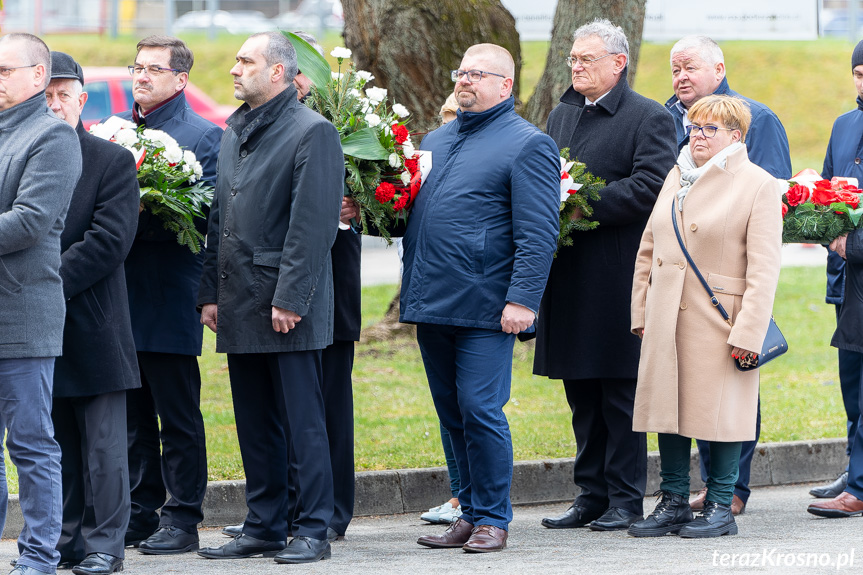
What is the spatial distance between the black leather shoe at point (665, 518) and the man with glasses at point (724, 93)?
62 centimetres

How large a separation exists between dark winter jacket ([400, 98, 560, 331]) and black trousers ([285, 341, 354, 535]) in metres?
0.57

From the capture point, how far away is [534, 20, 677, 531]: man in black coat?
6.36 m

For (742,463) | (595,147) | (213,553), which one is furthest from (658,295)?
(213,553)

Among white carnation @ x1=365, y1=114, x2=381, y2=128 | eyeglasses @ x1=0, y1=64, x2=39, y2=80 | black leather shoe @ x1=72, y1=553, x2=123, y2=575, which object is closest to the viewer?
eyeglasses @ x1=0, y1=64, x2=39, y2=80

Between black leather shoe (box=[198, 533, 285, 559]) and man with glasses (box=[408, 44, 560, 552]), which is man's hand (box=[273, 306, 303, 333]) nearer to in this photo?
man with glasses (box=[408, 44, 560, 552])

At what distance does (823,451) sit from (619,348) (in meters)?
2.38

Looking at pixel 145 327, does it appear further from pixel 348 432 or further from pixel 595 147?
pixel 595 147

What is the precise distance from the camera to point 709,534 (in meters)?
5.96

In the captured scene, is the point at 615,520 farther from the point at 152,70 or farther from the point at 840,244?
the point at 152,70

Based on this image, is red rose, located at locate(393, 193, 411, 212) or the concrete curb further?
the concrete curb

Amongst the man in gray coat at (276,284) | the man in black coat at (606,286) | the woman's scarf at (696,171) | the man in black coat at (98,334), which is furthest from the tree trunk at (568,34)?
the man in black coat at (98,334)

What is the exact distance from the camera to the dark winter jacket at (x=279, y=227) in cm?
550

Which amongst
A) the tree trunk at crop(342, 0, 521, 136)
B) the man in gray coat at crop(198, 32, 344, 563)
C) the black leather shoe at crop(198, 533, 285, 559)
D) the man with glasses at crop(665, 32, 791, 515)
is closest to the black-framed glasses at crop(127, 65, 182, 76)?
the man in gray coat at crop(198, 32, 344, 563)

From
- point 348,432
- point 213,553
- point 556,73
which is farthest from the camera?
point 556,73
